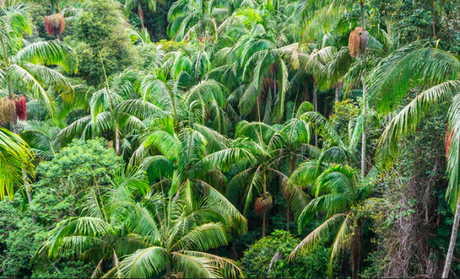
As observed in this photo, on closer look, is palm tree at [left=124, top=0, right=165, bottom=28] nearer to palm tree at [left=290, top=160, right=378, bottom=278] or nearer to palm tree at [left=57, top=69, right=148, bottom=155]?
palm tree at [left=57, top=69, right=148, bottom=155]

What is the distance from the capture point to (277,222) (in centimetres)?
1362

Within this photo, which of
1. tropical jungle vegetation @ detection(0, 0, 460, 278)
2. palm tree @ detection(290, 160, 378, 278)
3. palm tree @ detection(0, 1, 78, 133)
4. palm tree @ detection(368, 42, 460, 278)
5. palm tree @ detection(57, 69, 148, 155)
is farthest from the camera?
palm tree @ detection(57, 69, 148, 155)

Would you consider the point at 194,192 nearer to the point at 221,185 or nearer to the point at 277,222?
the point at 221,185

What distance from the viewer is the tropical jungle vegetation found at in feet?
22.5

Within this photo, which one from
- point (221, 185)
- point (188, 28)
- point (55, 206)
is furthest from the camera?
point (188, 28)

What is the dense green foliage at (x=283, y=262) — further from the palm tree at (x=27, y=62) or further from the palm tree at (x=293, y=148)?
the palm tree at (x=27, y=62)

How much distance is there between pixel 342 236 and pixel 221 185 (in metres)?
4.05

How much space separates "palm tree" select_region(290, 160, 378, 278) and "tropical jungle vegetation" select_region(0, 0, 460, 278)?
4 cm

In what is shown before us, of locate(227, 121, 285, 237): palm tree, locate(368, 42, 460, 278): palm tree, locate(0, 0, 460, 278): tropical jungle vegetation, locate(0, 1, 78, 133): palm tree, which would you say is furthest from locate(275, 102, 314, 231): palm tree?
locate(0, 1, 78, 133): palm tree

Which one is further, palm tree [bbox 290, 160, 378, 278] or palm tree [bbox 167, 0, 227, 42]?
palm tree [bbox 167, 0, 227, 42]

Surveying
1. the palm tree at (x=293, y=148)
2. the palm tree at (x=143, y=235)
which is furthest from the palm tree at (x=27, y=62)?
the palm tree at (x=293, y=148)

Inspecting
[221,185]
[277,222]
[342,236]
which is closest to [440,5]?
[342,236]

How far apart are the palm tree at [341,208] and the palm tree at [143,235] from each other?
204 cm

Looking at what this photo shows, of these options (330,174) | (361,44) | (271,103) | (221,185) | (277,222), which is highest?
(361,44)
